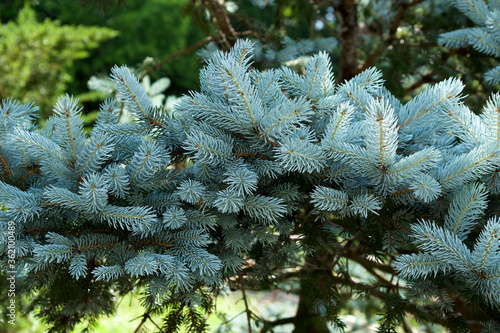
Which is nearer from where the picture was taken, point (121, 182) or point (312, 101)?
point (121, 182)

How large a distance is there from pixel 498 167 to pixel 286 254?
0.55m

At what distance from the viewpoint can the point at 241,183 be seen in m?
0.77

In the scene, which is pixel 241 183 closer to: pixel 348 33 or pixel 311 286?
pixel 311 286

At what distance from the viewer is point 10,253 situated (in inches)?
30.9

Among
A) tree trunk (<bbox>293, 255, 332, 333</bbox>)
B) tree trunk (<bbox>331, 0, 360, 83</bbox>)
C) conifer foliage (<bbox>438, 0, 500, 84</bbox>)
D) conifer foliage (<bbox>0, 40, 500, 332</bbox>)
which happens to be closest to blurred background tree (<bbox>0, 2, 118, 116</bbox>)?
tree trunk (<bbox>331, 0, 360, 83</bbox>)

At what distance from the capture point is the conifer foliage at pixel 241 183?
76 cm

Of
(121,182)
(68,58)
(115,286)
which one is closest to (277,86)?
(121,182)

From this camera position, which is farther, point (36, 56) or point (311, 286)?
point (36, 56)

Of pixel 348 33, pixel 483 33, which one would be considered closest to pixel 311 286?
pixel 483 33

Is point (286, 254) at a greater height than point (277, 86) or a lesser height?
lesser

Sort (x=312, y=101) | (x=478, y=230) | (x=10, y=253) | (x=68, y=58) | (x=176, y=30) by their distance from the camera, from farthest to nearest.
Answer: (x=176, y=30) < (x=68, y=58) < (x=478, y=230) < (x=312, y=101) < (x=10, y=253)

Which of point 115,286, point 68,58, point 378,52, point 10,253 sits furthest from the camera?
point 68,58

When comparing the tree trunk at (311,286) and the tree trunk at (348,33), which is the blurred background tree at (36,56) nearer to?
the tree trunk at (348,33)

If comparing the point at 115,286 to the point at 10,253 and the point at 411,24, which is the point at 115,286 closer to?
the point at 10,253
